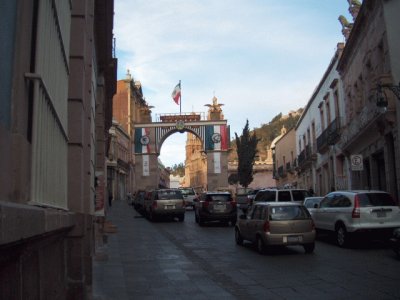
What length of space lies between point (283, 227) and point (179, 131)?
59.2m

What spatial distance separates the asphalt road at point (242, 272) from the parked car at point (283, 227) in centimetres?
37

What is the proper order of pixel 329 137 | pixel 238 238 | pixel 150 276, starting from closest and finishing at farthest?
pixel 150 276
pixel 238 238
pixel 329 137

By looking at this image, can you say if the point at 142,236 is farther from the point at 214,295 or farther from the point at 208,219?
the point at 214,295

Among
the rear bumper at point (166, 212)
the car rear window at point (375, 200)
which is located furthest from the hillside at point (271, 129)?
the car rear window at point (375, 200)

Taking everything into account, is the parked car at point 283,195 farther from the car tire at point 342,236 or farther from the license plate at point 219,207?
the car tire at point 342,236

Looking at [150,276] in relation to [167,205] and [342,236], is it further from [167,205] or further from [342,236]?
[167,205]

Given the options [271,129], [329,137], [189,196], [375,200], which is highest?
[271,129]

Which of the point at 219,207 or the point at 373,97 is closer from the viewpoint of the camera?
the point at 373,97

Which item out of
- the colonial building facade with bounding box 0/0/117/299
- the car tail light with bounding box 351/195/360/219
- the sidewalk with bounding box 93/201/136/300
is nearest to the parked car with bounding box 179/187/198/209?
the sidewalk with bounding box 93/201/136/300

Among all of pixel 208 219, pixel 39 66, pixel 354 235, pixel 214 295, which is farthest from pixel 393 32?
pixel 39 66

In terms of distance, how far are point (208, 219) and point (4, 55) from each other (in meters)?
23.6

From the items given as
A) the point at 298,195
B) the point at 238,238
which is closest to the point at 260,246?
the point at 238,238

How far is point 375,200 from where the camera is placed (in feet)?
50.5

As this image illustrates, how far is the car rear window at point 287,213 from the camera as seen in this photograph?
14.3 meters
